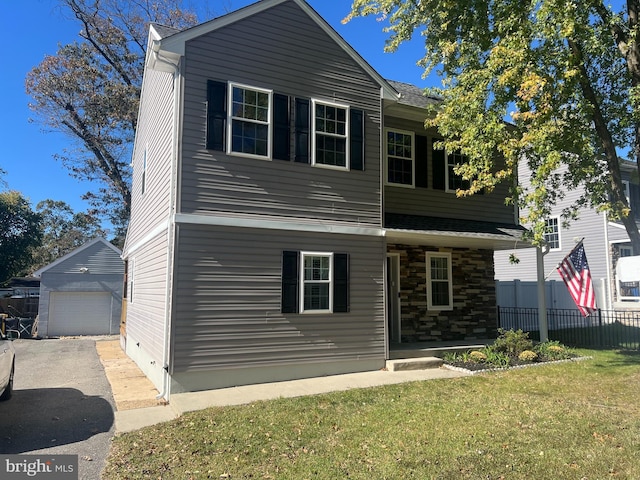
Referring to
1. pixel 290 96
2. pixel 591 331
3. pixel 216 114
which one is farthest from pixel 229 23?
pixel 591 331

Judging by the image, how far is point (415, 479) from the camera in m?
4.18

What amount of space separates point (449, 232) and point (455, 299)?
2.47m

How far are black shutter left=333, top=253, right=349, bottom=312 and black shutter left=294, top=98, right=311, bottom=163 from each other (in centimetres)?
208

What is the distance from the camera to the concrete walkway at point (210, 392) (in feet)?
21.3

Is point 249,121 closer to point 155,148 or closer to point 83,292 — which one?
point 155,148

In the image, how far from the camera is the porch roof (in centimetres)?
1002

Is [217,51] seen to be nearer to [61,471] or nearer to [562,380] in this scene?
[61,471]

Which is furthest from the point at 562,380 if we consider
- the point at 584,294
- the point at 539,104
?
the point at 539,104

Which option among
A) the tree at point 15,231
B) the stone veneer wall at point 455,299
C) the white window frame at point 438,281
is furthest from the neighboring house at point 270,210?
the tree at point 15,231

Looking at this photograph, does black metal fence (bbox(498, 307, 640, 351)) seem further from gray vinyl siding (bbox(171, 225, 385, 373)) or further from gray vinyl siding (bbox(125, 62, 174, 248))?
gray vinyl siding (bbox(125, 62, 174, 248))

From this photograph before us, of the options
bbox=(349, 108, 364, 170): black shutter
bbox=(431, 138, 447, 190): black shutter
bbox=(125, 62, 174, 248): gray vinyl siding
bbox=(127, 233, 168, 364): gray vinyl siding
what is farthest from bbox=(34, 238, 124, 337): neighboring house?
bbox=(431, 138, 447, 190): black shutter

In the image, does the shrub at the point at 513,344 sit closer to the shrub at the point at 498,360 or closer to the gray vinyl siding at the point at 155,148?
the shrub at the point at 498,360

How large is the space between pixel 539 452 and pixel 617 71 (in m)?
9.03

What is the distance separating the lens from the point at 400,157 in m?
11.3
